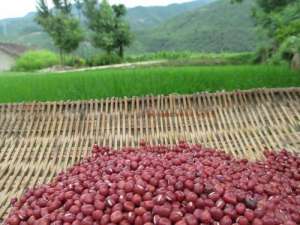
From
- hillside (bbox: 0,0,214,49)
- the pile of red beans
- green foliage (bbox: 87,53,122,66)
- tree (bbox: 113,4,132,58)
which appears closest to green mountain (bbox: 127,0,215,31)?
hillside (bbox: 0,0,214,49)

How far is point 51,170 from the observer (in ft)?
8.32

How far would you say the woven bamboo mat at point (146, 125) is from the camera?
2678mm

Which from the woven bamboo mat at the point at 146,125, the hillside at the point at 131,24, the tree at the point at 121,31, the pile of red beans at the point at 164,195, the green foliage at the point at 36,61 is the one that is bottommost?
the hillside at the point at 131,24

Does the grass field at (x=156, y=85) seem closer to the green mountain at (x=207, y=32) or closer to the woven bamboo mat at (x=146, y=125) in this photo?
the woven bamboo mat at (x=146, y=125)

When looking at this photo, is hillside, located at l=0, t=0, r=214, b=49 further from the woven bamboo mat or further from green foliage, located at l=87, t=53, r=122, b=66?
the woven bamboo mat

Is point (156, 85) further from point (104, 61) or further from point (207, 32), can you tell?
point (207, 32)

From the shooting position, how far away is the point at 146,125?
9.50ft

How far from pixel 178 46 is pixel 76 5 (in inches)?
331

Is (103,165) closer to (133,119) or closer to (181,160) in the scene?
(181,160)

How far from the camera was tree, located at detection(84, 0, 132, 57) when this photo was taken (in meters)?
27.4

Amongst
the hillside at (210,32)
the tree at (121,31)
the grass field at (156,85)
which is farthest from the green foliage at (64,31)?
the grass field at (156,85)

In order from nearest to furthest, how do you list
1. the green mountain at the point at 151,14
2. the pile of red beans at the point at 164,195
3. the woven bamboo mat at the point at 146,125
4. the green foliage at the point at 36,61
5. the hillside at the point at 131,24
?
the pile of red beans at the point at 164,195 < the woven bamboo mat at the point at 146,125 < the green foliage at the point at 36,61 < the hillside at the point at 131,24 < the green mountain at the point at 151,14

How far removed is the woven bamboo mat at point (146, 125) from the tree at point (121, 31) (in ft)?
81.4

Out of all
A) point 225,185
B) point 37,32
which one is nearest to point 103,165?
point 225,185
